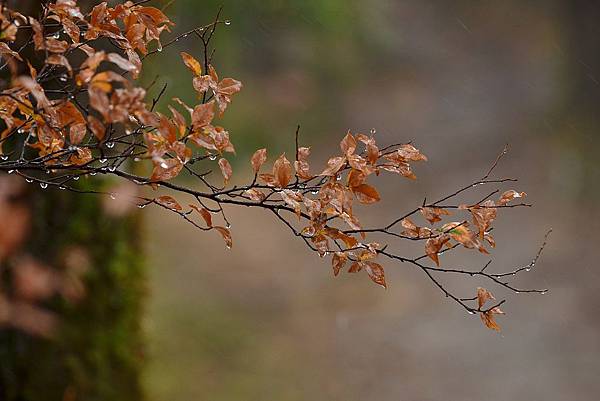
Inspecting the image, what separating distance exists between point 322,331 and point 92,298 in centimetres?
433

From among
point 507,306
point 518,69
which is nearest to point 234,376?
point 507,306

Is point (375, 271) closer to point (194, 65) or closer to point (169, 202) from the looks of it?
point (169, 202)

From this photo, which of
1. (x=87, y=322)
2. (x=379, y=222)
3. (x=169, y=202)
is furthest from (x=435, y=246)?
(x=379, y=222)

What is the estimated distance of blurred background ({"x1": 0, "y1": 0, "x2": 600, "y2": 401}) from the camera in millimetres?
6566

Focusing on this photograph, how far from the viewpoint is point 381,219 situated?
10.1m

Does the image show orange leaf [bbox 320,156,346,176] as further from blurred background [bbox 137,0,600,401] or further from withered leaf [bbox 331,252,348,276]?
blurred background [bbox 137,0,600,401]

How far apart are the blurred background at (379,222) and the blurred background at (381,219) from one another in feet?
0.08

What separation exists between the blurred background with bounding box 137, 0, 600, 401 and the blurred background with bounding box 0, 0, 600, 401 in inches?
1.0

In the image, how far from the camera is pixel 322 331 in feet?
25.1

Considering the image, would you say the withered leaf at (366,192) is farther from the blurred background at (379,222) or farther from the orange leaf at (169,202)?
the blurred background at (379,222)

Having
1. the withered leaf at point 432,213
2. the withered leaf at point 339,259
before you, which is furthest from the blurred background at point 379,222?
the withered leaf at point 432,213

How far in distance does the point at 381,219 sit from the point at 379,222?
70 millimetres

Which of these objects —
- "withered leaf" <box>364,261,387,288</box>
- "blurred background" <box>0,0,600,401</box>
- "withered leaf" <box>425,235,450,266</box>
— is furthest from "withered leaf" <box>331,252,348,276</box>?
"blurred background" <box>0,0,600,401</box>

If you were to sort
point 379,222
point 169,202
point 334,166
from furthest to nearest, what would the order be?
point 379,222
point 169,202
point 334,166
